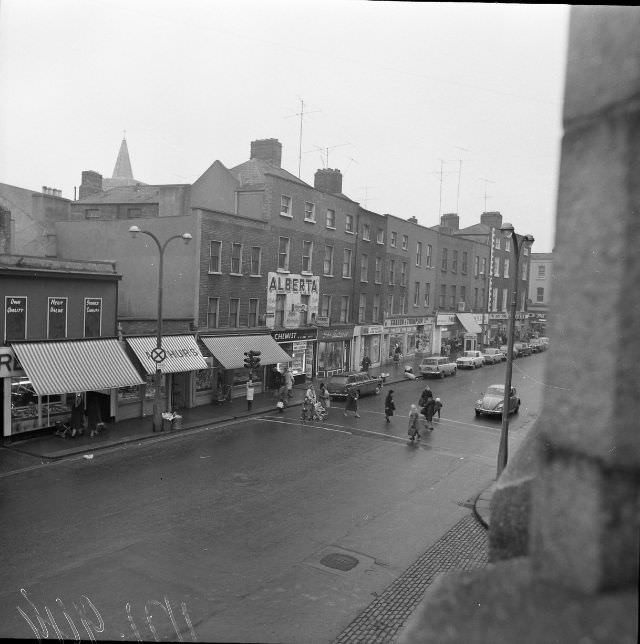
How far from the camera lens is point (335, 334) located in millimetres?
36844

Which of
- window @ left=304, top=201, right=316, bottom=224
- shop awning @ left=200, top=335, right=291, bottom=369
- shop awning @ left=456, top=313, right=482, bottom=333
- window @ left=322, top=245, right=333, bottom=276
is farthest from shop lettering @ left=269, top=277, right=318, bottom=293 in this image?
shop awning @ left=456, top=313, right=482, bottom=333

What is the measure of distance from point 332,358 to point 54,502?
82.8ft

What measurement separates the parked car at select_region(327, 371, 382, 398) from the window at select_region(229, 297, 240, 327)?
5.46 meters

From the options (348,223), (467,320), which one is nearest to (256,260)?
(348,223)

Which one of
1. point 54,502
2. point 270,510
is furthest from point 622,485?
point 54,502

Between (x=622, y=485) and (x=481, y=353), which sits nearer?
(x=622, y=485)

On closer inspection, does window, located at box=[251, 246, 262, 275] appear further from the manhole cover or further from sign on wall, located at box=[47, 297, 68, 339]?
the manhole cover

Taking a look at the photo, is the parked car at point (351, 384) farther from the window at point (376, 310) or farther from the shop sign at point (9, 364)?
the shop sign at point (9, 364)

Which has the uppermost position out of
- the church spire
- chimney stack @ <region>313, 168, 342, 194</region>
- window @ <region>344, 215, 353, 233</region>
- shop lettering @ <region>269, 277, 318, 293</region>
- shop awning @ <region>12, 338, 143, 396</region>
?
the church spire

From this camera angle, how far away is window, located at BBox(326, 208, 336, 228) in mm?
35531

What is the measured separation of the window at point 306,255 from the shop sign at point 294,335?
11.4 feet

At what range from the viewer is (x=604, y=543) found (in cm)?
113

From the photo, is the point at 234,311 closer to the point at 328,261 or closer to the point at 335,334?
the point at 328,261

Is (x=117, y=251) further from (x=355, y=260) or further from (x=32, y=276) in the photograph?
(x=355, y=260)
